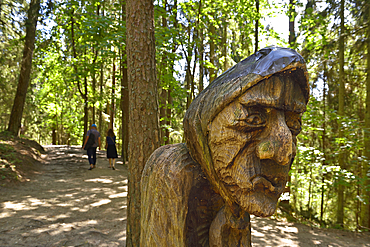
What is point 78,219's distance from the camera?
6387 mm

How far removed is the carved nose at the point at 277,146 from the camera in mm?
1114

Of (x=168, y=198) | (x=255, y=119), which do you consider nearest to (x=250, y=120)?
(x=255, y=119)

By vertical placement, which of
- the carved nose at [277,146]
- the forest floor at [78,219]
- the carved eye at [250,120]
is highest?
the carved eye at [250,120]

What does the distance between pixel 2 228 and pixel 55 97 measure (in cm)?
2048

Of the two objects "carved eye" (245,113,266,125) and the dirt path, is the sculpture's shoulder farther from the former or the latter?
the dirt path

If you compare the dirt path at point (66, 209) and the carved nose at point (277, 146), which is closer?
the carved nose at point (277, 146)

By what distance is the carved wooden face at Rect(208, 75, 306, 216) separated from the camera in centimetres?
113

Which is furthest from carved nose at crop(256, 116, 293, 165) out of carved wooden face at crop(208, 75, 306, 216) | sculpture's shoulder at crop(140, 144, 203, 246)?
sculpture's shoulder at crop(140, 144, 203, 246)

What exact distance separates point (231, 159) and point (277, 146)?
21 centimetres

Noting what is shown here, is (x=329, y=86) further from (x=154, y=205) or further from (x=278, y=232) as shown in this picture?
(x=154, y=205)

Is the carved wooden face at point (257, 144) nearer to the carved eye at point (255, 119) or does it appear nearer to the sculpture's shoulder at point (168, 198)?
the carved eye at point (255, 119)

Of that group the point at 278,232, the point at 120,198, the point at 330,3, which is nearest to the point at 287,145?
the point at 278,232

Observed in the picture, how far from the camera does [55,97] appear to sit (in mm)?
23781

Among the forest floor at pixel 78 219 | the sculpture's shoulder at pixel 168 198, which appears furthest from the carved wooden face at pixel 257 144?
the forest floor at pixel 78 219
